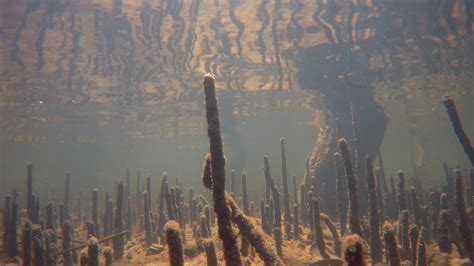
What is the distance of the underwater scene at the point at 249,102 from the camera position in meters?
6.84

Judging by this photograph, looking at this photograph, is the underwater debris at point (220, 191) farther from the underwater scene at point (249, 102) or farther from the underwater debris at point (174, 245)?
the underwater debris at point (174, 245)

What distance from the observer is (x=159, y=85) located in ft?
77.9

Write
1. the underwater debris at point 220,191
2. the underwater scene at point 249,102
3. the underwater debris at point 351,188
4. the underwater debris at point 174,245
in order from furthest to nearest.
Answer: the underwater scene at point 249,102 < the underwater debris at point 351,188 < the underwater debris at point 220,191 < the underwater debris at point 174,245

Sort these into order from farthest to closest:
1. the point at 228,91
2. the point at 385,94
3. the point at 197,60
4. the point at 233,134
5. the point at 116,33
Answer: the point at 233,134 → the point at 385,94 → the point at 228,91 → the point at 197,60 → the point at 116,33

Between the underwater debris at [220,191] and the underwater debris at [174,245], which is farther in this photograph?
the underwater debris at [220,191]

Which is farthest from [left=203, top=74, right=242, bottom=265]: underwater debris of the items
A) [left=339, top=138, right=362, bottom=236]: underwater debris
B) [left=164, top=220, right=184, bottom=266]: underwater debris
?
[left=339, top=138, right=362, bottom=236]: underwater debris

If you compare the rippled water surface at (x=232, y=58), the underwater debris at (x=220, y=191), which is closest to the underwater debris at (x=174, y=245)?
the underwater debris at (x=220, y=191)

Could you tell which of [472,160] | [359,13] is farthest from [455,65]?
[472,160]

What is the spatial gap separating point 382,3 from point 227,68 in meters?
9.80

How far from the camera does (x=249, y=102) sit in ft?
98.7

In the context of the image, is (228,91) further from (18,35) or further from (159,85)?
(18,35)

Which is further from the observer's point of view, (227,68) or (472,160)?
(227,68)

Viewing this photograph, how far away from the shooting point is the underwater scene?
269 inches

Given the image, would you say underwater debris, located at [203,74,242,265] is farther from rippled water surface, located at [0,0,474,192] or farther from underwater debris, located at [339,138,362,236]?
rippled water surface, located at [0,0,474,192]
